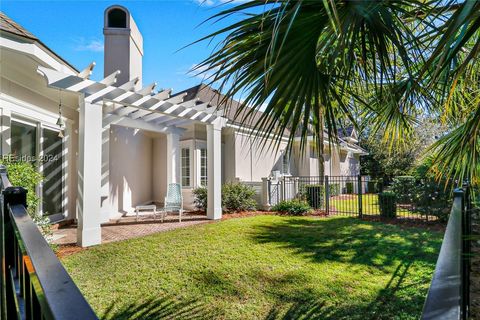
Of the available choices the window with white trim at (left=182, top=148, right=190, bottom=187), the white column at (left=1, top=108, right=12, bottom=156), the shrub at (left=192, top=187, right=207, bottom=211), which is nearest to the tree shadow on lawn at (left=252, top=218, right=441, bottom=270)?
the shrub at (left=192, top=187, right=207, bottom=211)

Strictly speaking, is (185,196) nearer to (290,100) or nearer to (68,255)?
(68,255)

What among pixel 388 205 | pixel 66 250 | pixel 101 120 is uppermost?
pixel 101 120

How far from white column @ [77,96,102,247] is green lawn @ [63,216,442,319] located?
0.49 m

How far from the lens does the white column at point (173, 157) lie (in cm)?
1157

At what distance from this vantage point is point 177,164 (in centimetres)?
1188

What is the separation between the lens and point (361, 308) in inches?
148

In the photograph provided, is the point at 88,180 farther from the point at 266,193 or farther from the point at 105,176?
the point at 266,193

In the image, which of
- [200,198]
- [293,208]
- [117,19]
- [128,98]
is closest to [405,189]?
[293,208]

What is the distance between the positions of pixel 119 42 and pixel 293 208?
9.40 metres

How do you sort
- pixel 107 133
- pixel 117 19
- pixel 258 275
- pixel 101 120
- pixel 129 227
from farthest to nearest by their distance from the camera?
1. pixel 117 19
2. pixel 107 133
3. pixel 129 227
4. pixel 101 120
5. pixel 258 275

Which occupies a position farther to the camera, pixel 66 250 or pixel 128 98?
pixel 128 98

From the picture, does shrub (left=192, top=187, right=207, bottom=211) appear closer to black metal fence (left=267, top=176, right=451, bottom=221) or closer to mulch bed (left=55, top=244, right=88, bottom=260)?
black metal fence (left=267, top=176, right=451, bottom=221)

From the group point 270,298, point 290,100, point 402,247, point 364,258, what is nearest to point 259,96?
point 290,100

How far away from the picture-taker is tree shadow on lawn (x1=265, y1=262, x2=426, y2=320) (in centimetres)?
357
